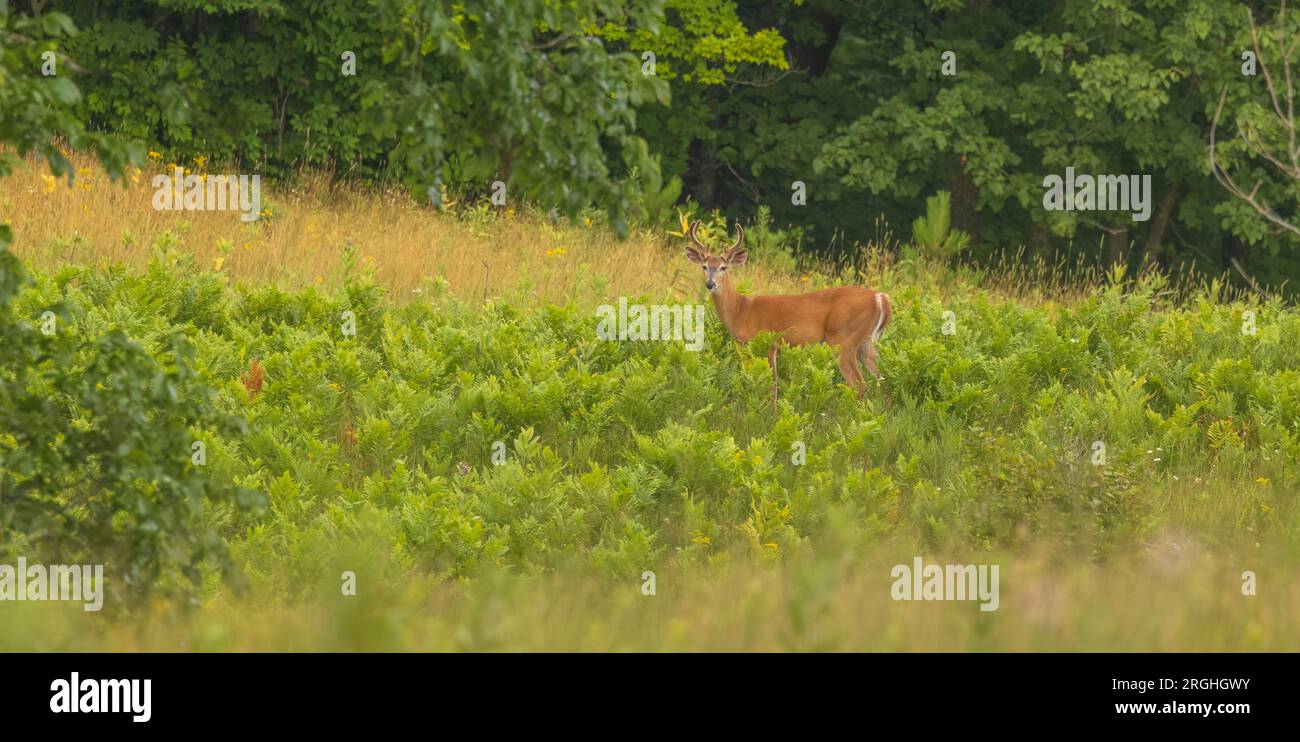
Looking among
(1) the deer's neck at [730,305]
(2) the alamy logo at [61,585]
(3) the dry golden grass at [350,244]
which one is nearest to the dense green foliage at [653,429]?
(1) the deer's neck at [730,305]

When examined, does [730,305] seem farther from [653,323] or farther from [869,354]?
[869,354]

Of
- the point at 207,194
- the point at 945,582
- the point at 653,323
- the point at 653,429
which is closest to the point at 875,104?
the point at 207,194

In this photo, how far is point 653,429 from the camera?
11172mm

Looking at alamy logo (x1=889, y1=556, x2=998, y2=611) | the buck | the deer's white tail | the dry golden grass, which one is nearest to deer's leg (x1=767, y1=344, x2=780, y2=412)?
the buck

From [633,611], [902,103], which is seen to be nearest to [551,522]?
[633,611]

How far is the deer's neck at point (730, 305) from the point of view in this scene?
507 inches

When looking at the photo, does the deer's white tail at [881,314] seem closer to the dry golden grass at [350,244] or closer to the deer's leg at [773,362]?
the deer's leg at [773,362]

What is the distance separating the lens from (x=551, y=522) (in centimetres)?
888

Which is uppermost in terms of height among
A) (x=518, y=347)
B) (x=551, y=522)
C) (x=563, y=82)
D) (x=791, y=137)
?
(x=791, y=137)

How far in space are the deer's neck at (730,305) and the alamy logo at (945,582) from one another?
18.2 feet
